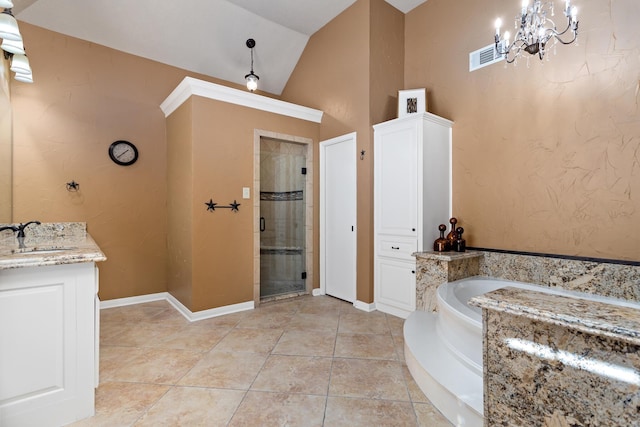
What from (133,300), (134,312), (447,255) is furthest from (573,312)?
(133,300)

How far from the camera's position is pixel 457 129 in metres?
3.29

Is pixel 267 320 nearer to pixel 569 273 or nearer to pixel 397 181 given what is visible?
pixel 397 181

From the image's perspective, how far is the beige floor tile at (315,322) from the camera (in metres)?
2.92

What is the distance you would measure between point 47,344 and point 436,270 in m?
2.81

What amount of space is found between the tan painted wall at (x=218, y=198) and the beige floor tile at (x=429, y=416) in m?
2.28

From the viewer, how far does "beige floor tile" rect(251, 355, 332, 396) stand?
1949 millimetres

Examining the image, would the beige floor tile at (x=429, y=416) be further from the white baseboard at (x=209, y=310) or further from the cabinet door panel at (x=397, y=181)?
the white baseboard at (x=209, y=310)

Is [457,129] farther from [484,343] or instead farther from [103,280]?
[103,280]

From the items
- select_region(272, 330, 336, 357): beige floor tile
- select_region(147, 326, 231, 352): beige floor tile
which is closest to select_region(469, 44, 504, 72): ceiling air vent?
select_region(272, 330, 336, 357): beige floor tile

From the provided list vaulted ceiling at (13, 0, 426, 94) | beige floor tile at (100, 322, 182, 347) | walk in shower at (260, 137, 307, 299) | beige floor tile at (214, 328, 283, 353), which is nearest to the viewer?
beige floor tile at (214, 328, 283, 353)

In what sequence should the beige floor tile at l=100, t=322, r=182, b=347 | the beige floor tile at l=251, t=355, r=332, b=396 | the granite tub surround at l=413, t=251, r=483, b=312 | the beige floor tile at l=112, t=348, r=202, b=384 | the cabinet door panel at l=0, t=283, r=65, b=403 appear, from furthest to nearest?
1. the granite tub surround at l=413, t=251, r=483, b=312
2. the beige floor tile at l=100, t=322, r=182, b=347
3. the beige floor tile at l=112, t=348, r=202, b=384
4. the beige floor tile at l=251, t=355, r=332, b=396
5. the cabinet door panel at l=0, t=283, r=65, b=403

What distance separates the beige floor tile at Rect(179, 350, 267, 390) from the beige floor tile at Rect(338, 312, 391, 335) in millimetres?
912

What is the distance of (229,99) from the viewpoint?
11.1 ft

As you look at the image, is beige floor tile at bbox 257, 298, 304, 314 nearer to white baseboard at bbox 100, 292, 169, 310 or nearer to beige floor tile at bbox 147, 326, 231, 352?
beige floor tile at bbox 147, 326, 231, 352
